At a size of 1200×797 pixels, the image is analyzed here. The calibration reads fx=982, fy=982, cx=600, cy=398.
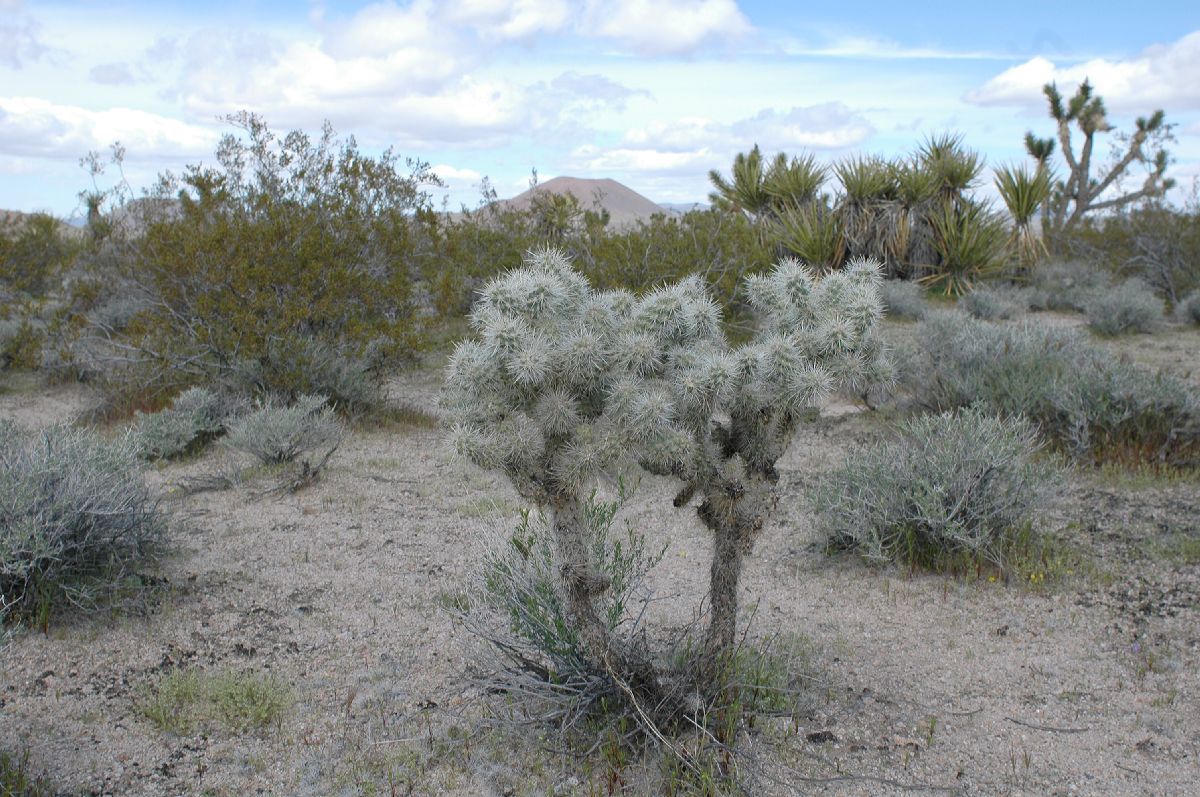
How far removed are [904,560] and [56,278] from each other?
46.4ft

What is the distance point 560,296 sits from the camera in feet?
10.9

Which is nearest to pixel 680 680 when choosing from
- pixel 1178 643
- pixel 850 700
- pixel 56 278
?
pixel 850 700

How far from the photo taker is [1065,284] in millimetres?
16766

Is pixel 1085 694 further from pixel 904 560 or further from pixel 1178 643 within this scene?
pixel 904 560

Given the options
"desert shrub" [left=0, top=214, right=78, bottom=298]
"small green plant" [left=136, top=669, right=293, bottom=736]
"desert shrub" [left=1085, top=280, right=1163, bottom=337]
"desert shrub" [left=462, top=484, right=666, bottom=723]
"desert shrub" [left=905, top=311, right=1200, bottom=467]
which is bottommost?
"small green plant" [left=136, top=669, right=293, bottom=736]

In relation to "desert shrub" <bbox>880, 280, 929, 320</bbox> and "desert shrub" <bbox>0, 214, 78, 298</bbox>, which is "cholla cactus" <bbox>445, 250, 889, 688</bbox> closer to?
"desert shrub" <bbox>880, 280, 929, 320</bbox>

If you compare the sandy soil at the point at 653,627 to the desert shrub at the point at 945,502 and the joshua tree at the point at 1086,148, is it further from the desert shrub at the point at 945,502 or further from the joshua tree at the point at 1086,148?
the joshua tree at the point at 1086,148

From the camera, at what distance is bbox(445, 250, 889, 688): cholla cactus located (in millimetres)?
3119

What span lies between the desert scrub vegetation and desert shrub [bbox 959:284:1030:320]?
36.3 ft

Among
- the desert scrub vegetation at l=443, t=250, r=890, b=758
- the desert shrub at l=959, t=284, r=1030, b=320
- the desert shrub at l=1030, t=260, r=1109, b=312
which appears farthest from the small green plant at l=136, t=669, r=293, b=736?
the desert shrub at l=1030, t=260, r=1109, b=312

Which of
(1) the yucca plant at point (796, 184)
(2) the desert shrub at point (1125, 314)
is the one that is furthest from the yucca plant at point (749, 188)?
(2) the desert shrub at point (1125, 314)

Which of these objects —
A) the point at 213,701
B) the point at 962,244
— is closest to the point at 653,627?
the point at 213,701

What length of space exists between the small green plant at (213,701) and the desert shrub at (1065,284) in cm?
1421

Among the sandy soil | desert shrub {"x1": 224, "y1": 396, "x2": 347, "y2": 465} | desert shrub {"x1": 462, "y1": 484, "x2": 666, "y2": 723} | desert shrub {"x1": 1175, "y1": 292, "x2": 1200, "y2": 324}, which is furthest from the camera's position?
desert shrub {"x1": 1175, "y1": 292, "x2": 1200, "y2": 324}
